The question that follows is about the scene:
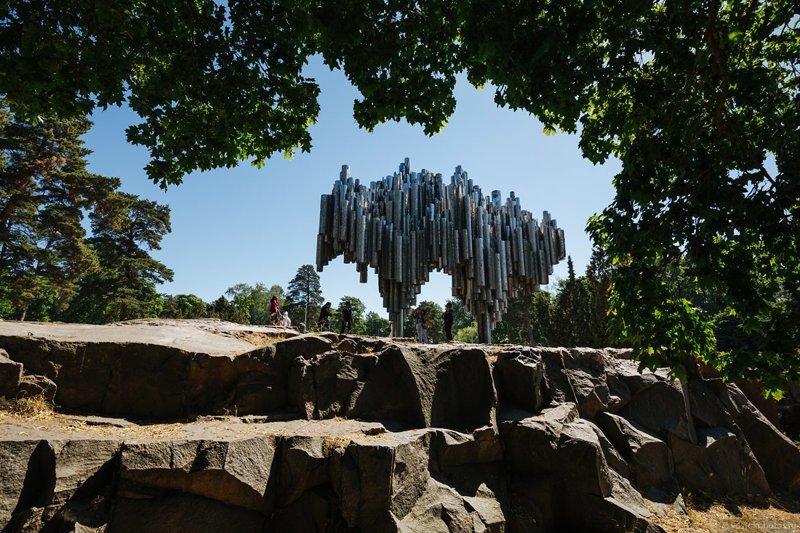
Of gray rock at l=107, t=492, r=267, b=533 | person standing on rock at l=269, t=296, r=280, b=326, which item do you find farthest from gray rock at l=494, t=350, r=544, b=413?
person standing on rock at l=269, t=296, r=280, b=326

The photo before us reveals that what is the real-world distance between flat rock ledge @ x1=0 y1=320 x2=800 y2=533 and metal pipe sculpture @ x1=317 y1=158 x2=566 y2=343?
→ 311 inches

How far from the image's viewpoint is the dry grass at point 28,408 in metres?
6.30

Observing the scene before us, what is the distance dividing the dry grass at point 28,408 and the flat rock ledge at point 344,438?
0.37 ft

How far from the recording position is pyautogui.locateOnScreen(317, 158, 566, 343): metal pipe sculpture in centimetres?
1773

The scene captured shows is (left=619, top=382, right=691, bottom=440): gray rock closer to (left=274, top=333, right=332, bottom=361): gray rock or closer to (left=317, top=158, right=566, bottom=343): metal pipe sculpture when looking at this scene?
(left=274, top=333, right=332, bottom=361): gray rock

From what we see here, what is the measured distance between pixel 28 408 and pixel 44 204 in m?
24.9

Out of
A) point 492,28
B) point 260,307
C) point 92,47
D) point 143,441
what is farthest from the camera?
point 260,307

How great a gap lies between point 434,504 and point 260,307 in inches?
3047

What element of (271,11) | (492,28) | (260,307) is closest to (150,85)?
(271,11)

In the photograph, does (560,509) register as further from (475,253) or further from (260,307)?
(260,307)

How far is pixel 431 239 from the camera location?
18.9m

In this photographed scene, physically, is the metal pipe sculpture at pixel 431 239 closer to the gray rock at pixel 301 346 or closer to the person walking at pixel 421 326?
the person walking at pixel 421 326

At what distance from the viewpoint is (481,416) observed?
28.1 ft

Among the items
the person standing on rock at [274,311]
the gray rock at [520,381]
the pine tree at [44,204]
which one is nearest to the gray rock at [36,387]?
the gray rock at [520,381]
